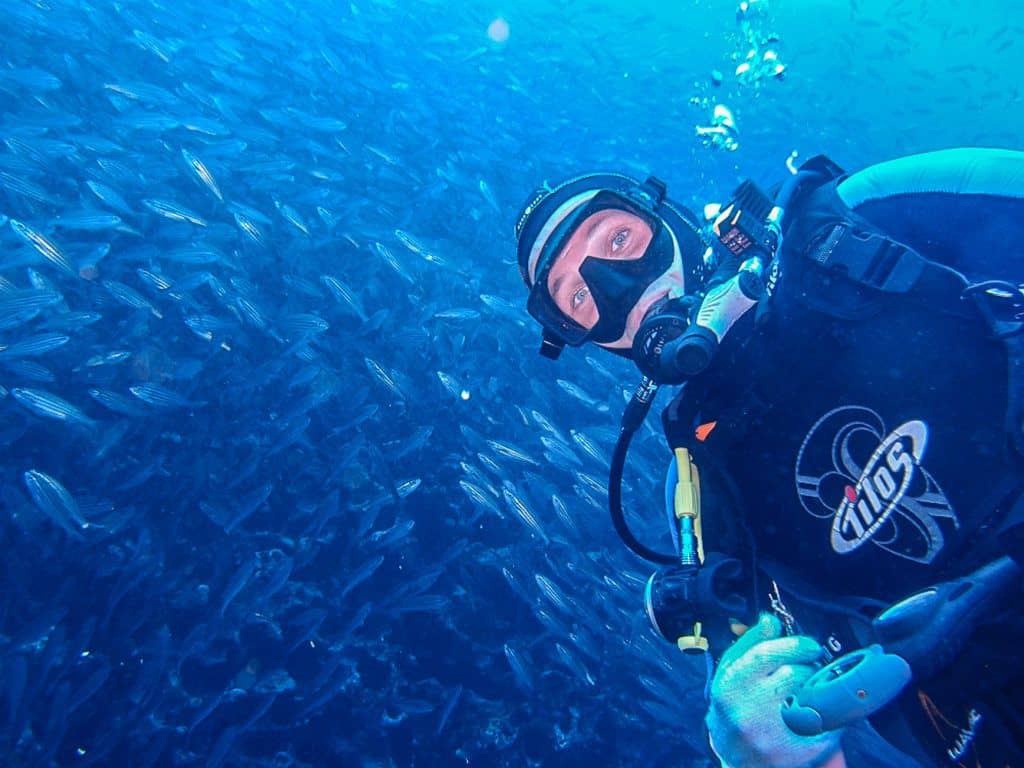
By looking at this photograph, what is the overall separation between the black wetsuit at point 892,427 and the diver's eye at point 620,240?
2.49 ft

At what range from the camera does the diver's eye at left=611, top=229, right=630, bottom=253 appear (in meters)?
2.73

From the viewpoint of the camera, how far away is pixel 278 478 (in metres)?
6.55

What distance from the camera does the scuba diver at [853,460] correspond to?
1.46m

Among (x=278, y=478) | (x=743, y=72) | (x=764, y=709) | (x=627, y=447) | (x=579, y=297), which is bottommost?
(x=278, y=478)

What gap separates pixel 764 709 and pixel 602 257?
196cm

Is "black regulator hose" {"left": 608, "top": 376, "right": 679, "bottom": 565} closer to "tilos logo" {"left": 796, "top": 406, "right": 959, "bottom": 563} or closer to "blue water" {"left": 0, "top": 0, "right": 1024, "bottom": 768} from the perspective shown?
"tilos logo" {"left": 796, "top": 406, "right": 959, "bottom": 563}

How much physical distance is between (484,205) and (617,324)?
337 inches

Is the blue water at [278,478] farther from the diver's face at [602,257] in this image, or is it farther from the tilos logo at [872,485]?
the tilos logo at [872,485]

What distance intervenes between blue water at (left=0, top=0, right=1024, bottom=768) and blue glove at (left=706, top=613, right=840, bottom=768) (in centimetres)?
331

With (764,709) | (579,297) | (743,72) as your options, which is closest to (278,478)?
(579,297)

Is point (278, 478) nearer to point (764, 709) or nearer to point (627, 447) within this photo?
point (627, 447)

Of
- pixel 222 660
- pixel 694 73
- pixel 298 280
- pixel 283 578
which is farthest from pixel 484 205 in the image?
pixel 694 73

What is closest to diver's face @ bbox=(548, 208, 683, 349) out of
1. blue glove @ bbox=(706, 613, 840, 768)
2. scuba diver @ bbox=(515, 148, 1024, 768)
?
scuba diver @ bbox=(515, 148, 1024, 768)

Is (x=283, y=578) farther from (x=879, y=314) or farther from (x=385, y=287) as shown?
(x=879, y=314)
